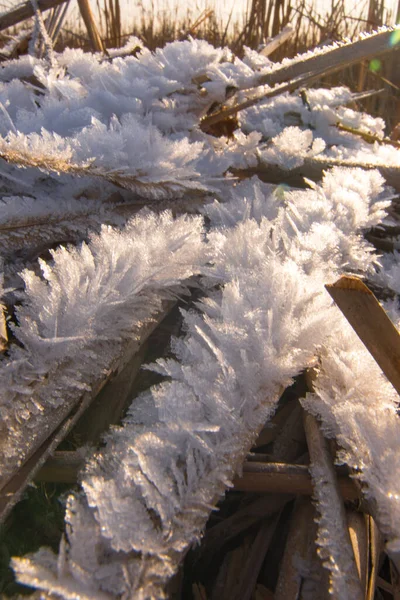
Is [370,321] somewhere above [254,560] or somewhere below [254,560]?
above

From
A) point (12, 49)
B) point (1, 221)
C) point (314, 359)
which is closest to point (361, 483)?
point (314, 359)

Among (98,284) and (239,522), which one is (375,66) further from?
(239,522)

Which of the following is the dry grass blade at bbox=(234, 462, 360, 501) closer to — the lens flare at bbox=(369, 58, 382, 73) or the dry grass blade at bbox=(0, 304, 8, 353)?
the dry grass blade at bbox=(0, 304, 8, 353)

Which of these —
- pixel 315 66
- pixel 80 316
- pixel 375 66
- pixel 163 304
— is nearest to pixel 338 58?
pixel 315 66

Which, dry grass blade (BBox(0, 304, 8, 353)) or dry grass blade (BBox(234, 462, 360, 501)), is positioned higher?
dry grass blade (BBox(0, 304, 8, 353))

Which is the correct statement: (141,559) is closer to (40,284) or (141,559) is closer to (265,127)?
(40,284)

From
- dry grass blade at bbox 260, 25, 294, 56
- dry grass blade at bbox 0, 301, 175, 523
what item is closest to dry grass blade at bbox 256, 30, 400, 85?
dry grass blade at bbox 260, 25, 294, 56

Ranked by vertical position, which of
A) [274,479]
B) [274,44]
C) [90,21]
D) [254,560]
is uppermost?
[274,44]
